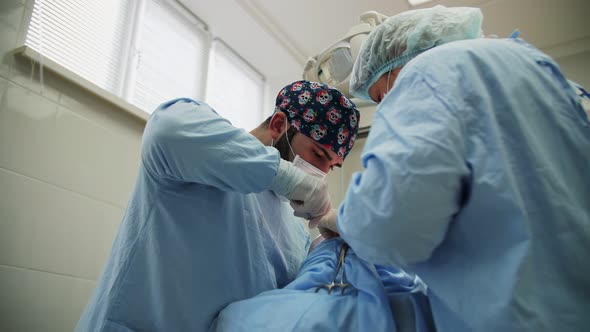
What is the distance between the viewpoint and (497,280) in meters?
0.62

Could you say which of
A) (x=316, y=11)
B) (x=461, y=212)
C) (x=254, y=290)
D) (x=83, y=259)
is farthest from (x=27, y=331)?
(x=316, y=11)

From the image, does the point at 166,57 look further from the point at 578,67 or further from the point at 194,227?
the point at 578,67

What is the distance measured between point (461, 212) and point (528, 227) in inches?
3.7

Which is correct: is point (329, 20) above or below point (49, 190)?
above

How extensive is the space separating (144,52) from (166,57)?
0.16 meters

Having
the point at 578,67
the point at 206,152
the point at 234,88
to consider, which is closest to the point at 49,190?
the point at 206,152

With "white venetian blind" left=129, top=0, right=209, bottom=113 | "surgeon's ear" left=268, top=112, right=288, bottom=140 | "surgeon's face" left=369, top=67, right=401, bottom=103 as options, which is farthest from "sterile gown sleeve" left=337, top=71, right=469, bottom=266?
"white venetian blind" left=129, top=0, right=209, bottom=113

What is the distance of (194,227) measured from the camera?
1092 millimetres

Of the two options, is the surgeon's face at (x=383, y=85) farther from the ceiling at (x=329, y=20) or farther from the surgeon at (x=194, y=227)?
the ceiling at (x=329, y=20)

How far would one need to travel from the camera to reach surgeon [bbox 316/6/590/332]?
2.01 ft

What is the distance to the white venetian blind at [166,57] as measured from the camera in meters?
2.29

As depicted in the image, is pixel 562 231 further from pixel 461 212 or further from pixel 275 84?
pixel 275 84

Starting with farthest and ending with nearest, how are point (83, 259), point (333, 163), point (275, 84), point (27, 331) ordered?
point (275, 84), point (83, 259), point (333, 163), point (27, 331)

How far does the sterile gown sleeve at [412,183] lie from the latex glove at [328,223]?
36 cm
